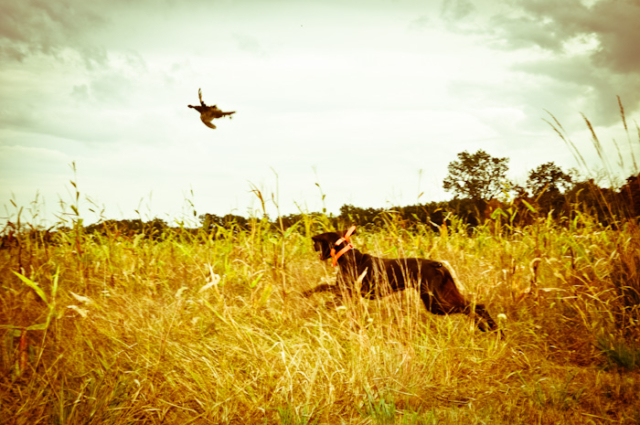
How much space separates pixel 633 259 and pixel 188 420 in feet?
11.5

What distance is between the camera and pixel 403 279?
10.5 ft

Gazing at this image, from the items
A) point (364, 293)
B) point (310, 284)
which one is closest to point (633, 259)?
point (364, 293)

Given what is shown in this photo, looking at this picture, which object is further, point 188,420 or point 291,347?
point 291,347

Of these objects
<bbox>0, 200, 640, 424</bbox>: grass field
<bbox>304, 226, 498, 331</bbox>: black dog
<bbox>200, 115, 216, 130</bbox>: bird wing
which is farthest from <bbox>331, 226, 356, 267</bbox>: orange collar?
<bbox>200, 115, 216, 130</bbox>: bird wing

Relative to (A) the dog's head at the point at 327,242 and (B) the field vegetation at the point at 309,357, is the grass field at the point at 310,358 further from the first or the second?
(A) the dog's head at the point at 327,242

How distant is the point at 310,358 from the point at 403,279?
3.50 ft

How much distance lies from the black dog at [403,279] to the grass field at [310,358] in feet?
0.46

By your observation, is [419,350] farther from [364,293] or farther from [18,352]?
[18,352]

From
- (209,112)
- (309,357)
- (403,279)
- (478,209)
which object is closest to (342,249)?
(403,279)

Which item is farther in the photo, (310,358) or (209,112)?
(209,112)

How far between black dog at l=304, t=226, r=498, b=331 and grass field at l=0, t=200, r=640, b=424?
0.14 meters

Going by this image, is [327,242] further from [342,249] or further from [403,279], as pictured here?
[403,279]

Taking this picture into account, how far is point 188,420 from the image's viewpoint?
205 centimetres

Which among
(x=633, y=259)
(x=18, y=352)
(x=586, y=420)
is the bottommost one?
(x=586, y=420)
